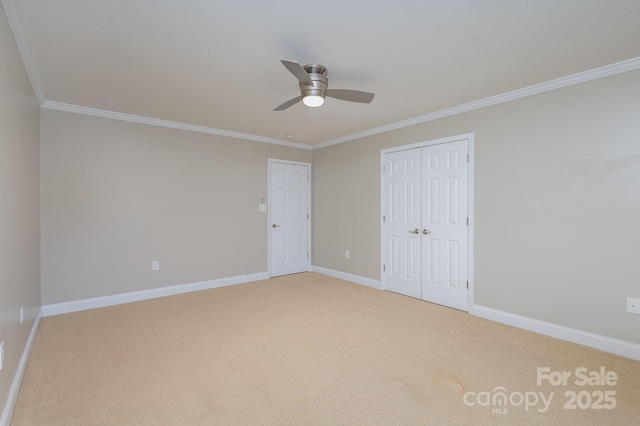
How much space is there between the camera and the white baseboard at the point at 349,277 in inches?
189

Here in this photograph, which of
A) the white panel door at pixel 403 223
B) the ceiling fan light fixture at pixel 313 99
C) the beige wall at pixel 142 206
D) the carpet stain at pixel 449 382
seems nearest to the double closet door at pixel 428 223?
the white panel door at pixel 403 223

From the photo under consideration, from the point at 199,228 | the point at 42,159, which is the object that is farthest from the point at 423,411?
the point at 42,159

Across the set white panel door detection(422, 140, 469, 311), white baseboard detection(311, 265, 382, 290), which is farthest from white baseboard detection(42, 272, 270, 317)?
white panel door detection(422, 140, 469, 311)

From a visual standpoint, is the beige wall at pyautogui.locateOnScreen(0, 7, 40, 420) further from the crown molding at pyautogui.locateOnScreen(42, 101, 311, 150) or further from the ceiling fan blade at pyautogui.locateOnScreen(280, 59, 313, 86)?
the ceiling fan blade at pyautogui.locateOnScreen(280, 59, 313, 86)

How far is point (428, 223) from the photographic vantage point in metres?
4.10

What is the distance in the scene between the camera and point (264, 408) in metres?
1.94

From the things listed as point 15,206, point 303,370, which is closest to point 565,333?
point 303,370

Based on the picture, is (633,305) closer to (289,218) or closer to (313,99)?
(313,99)

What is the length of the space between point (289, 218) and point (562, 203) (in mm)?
3995

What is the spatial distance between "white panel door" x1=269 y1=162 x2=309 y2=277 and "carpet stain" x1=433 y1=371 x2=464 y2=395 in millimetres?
3627

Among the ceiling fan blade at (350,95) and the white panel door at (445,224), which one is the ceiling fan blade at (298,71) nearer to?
the ceiling fan blade at (350,95)

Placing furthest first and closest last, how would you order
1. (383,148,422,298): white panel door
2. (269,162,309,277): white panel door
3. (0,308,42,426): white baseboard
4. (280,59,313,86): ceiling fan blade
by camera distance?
(269,162,309,277): white panel door, (383,148,422,298): white panel door, (280,59,313,86): ceiling fan blade, (0,308,42,426): white baseboard

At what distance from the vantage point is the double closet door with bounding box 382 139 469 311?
12.3 ft

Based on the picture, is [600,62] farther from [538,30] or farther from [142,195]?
[142,195]
